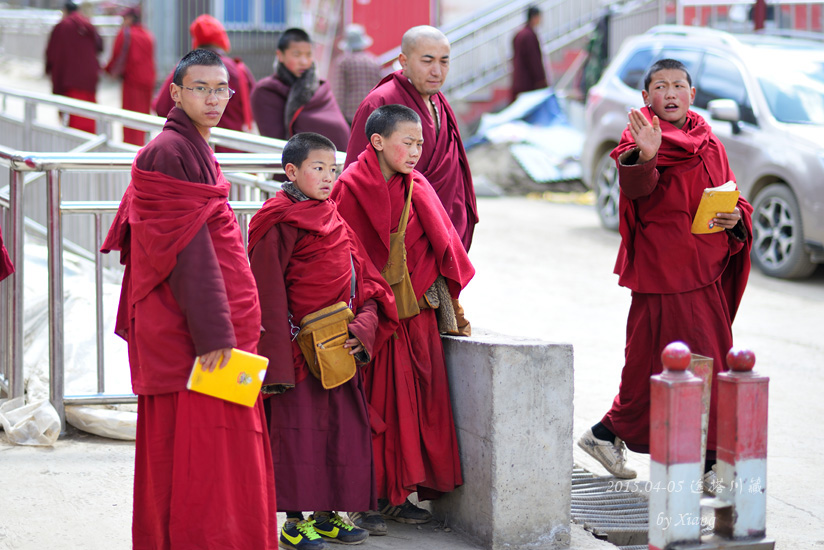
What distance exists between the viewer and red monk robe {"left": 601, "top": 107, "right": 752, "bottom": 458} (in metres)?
4.53

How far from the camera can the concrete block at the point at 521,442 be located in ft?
12.4

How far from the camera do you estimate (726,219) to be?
4504 mm

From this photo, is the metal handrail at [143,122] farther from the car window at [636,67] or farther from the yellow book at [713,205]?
the car window at [636,67]

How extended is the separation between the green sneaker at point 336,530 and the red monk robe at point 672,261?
56.8 inches

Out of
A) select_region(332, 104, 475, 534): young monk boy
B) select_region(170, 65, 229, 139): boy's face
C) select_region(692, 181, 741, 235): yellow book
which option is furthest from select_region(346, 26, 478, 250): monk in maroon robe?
select_region(170, 65, 229, 139): boy's face

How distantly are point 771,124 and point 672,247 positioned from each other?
475 centimetres

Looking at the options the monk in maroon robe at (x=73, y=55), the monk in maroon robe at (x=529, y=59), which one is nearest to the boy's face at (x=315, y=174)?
the monk in maroon robe at (x=73, y=55)

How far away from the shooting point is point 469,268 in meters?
4.14

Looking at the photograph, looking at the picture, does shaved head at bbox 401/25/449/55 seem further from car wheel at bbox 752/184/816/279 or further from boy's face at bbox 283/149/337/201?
car wheel at bbox 752/184/816/279

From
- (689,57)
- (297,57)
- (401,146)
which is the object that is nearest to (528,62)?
(689,57)

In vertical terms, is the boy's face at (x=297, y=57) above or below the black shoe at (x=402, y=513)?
above

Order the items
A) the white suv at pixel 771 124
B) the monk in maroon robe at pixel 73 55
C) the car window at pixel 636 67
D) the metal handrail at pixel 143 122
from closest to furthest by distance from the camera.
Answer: the metal handrail at pixel 143 122, the white suv at pixel 771 124, the car window at pixel 636 67, the monk in maroon robe at pixel 73 55

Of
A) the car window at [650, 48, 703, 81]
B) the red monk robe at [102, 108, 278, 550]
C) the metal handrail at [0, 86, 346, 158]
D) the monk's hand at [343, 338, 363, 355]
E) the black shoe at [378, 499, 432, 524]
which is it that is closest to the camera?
the red monk robe at [102, 108, 278, 550]

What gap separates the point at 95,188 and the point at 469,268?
12.9ft
